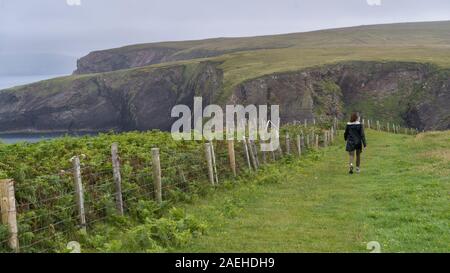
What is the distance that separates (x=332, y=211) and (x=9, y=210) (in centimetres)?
964

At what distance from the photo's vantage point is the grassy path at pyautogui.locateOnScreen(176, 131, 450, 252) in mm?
12430

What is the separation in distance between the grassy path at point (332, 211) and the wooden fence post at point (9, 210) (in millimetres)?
3490

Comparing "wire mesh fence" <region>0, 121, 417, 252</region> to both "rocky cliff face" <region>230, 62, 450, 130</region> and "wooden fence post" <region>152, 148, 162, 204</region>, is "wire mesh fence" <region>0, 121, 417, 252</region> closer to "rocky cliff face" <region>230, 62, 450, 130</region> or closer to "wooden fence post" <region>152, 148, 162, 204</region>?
"wooden fence post" <region>152, 148, 162, 204</region>

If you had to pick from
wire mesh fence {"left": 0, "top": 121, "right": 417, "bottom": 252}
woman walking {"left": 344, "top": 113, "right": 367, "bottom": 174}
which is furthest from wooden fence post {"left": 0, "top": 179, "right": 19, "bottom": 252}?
woman walking {"left": 344, "top": 113, "right": 367, "bottom": 174}

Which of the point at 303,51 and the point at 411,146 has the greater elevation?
the point at 303,51

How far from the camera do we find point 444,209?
1562cm

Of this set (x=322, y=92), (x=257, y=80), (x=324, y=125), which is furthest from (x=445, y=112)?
(x=324, y=125)

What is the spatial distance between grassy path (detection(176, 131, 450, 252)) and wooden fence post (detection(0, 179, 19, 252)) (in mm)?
3490

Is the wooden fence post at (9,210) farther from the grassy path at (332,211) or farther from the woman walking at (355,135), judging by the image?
the woman walking at (355,135)

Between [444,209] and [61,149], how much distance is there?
43.1ft

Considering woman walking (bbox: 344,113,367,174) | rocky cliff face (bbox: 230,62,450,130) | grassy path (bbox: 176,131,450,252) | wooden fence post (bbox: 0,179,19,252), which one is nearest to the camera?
wooden fence post (bbox: 0,179,19,252)

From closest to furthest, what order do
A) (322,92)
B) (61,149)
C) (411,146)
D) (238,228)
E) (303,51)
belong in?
(238,228) → (61,149) → (411,146) → (322,92) → (303,51)

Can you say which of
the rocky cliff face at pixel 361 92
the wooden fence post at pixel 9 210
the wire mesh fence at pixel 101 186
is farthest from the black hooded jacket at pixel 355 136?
the rocky cliff face at pixel 361 92

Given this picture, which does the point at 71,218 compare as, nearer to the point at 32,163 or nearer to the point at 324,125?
the point at 32,163
